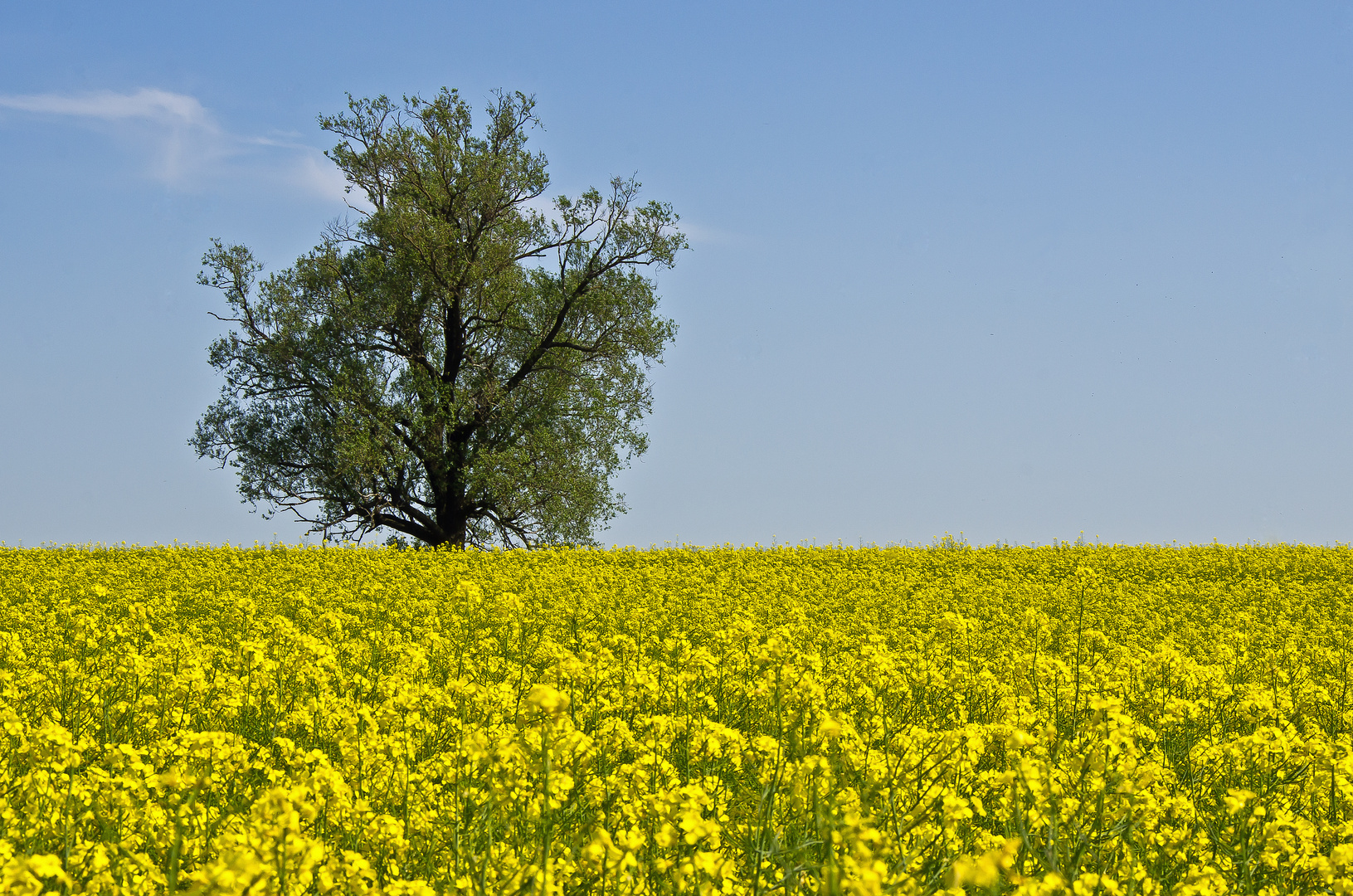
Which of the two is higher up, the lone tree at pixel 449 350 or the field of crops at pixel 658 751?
the lone tree at pixel 449 350

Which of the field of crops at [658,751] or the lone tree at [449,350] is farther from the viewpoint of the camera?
the lone tree at [449,350]

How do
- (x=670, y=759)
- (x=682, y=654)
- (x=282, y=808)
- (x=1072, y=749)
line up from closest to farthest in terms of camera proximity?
(x=282, y=808) < (x=1072, y=749) < (x=670, y=759) < (x=682, y=654)

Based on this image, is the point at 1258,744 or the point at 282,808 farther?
the point at 1258,744

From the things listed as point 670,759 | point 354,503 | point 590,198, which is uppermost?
point 590,198

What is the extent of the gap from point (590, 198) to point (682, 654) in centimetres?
2139

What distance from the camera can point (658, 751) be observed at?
5246 millimetres

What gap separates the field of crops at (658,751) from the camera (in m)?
3.62

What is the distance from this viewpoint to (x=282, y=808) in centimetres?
289

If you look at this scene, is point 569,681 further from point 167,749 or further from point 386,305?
point 386,305

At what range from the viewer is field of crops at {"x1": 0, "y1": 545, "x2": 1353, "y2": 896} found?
3.62m

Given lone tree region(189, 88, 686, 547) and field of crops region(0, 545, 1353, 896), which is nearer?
field of crops region(0, 545, 1353, 896)

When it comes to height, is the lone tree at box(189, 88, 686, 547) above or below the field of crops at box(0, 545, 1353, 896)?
above

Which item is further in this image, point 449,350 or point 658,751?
point 449,350

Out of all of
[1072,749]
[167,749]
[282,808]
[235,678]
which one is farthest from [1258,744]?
[235,678]
